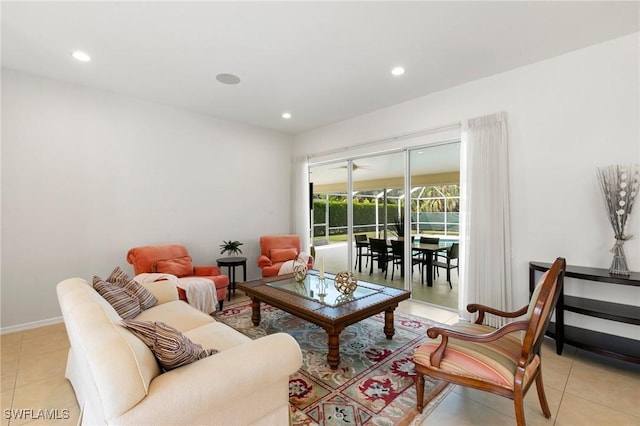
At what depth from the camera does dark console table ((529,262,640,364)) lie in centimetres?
231

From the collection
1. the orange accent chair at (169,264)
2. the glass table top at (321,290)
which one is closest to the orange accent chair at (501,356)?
the glass table top at (321,290)

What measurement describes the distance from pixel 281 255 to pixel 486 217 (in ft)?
10.2

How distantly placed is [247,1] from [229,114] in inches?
107

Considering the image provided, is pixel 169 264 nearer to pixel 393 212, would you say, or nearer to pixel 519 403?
pixel 393 212

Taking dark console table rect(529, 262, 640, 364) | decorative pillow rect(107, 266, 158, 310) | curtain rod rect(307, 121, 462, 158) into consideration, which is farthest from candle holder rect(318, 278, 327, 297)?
curtain rod rect(307, 121, 462, 158)

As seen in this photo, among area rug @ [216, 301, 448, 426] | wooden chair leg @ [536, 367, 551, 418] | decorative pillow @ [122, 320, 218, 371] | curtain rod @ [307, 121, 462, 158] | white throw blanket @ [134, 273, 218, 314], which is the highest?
curtain rod @ [307, 121, 462, 158]

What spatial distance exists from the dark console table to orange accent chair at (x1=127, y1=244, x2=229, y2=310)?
364 centimetres

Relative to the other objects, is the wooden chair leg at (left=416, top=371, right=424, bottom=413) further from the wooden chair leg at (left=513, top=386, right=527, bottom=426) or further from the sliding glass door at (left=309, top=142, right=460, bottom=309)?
the sliding glass door at (left=309, top=142, right=460, bottom=309)

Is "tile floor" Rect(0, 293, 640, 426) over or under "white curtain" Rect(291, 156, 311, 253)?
under

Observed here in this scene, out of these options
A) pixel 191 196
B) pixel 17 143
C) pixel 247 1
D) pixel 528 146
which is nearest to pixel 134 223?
pixel 191 196

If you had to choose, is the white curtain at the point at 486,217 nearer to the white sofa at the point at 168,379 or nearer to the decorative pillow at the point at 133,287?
the white sofa at the point at 168,379

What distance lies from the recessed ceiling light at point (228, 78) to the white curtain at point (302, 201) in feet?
7.70

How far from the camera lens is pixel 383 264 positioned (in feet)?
15.8

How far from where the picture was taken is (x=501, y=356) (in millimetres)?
1707
